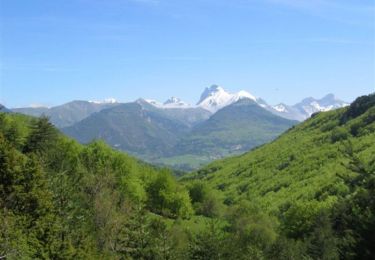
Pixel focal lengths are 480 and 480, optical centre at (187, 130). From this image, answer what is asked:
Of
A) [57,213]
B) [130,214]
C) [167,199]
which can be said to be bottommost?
[167,199]

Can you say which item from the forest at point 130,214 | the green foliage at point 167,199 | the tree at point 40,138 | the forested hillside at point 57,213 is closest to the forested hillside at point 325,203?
the forest at point 130,214

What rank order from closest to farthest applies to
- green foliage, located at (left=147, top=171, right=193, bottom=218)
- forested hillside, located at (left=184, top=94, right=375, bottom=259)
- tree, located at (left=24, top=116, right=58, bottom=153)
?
forested hillside, located at (left=184, top=94, right=375, bottom=259) < tree, located at (left=24, top=116, right=58, bottom=153) < green foliage, located at (left=147, top=171, right=193, bottom=218)

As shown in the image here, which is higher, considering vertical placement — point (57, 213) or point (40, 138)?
point (40, 138)

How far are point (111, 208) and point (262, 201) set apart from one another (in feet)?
375

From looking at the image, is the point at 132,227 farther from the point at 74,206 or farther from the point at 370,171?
the point at 370,171

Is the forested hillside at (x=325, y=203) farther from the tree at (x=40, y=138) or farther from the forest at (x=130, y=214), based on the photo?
the tree at (x=40, y=138)

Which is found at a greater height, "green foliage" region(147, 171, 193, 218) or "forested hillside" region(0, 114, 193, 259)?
"forested hillside" region(0, 114, 193, 259)

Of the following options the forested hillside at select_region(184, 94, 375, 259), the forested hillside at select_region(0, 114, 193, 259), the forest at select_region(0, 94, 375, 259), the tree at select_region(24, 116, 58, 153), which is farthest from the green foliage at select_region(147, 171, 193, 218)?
the tree at select_region(24, 116, 58, 153)

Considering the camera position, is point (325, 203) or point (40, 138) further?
point (325, 203)

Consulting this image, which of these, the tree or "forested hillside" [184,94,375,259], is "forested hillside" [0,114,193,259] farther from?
"forested hillside" [184,94,375,259]

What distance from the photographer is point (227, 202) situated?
591ft

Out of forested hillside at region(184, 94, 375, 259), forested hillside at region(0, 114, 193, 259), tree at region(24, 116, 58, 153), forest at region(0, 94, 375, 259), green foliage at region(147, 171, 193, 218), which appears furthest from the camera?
green foliage at region(147, 171, 193, 218)

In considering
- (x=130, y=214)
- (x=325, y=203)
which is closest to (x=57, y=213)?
(x=130, y=214)

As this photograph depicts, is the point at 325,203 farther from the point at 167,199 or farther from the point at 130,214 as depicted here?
the point at 130,214
